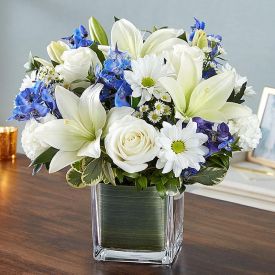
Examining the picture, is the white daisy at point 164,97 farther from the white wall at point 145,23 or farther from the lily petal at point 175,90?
the white wall at point 145,23

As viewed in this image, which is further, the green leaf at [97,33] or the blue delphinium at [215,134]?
the green leaf at [97,33]

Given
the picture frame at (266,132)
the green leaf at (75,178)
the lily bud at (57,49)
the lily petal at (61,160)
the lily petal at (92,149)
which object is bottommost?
the picture frame at (266,132)

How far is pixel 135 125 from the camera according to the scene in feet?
3.55

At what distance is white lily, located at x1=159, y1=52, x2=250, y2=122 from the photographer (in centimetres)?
113

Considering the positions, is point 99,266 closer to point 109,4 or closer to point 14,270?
point 14,270

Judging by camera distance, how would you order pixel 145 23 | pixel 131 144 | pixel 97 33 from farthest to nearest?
pixel 145 23 < pixel 97 33 < pixel 131 144

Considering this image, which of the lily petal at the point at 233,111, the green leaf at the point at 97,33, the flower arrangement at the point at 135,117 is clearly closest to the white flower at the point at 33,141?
the flower arrangement at the point at 135,117

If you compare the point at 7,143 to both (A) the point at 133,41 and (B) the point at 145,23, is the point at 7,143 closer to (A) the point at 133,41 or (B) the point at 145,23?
(A) the point at 133,41

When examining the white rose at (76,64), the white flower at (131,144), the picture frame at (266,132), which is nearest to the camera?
the white flower at (131,144)

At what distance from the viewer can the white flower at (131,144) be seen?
1.07 m

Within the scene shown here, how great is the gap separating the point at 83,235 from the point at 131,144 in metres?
0.40

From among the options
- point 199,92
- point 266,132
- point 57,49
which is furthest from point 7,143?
point 266,132

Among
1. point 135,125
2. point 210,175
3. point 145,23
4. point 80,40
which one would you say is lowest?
point 145,23

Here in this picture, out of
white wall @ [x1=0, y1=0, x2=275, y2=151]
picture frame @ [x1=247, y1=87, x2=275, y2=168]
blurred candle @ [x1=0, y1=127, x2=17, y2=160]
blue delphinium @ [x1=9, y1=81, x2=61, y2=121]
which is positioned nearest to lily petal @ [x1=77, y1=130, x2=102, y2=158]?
blue delphinium @ [x1=9, y1=81, x2=61, y2=121]
